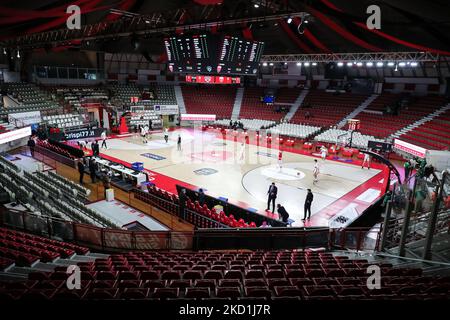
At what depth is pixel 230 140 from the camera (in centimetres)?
3134

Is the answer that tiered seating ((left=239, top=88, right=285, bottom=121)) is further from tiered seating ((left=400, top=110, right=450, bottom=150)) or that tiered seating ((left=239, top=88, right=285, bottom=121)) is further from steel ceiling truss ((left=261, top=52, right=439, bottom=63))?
tiered seating ((left=400, top=110, right=450, bottom=150))

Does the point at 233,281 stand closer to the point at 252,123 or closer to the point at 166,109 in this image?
the point at 252,123

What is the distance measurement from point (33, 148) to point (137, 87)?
22.1 metres

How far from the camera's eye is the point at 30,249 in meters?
Answer: 7.71

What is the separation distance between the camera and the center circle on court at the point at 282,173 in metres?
19.2

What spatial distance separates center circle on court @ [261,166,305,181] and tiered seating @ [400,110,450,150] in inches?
426

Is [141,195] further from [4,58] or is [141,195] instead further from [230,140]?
[4,58]

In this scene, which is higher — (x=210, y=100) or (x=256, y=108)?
(x=210, y=100)

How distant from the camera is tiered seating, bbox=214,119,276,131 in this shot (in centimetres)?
3575

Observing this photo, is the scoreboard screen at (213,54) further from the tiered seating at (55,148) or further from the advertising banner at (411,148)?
the advertising banner at (411,148)

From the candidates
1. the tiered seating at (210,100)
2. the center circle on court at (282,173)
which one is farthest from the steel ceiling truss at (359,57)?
the tiered seating at (210,100)

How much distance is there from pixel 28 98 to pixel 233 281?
31.0 meters

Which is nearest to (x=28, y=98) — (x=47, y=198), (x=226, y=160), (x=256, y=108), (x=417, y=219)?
(x=226, y=160)

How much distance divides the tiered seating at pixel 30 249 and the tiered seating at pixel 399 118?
1079 inches
